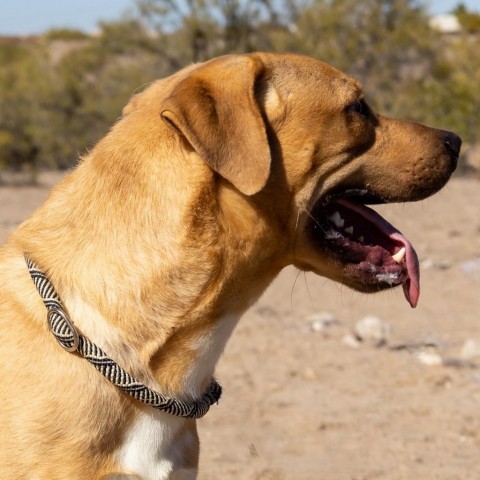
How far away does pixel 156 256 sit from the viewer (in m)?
3.55

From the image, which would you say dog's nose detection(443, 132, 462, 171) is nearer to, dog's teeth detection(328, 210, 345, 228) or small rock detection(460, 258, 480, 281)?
dog's teeth detection(328, 210, 345, 228)

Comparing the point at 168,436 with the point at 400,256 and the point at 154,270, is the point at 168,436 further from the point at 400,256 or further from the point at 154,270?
the point at 400,256

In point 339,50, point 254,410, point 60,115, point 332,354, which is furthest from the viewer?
point 60,115

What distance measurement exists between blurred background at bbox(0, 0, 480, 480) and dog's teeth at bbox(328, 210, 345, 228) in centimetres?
120

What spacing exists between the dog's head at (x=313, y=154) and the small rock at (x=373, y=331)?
368 centimetres

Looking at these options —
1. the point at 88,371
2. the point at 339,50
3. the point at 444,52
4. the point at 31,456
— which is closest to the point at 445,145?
the point at 88,371

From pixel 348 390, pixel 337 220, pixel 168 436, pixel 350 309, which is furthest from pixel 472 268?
pixel 168 436

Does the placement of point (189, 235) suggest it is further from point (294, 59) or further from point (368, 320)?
point (368, 320)

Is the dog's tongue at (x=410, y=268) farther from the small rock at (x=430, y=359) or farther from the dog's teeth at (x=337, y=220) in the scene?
the small rock at (x=430, y=359)

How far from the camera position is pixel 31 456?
3457 millimetres

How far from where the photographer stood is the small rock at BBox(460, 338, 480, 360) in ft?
24.3

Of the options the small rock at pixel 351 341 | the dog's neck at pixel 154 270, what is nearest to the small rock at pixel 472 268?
the small rock at pixel 351 341

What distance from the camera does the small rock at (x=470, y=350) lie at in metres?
7.40

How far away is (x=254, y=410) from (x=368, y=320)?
2.01 m
